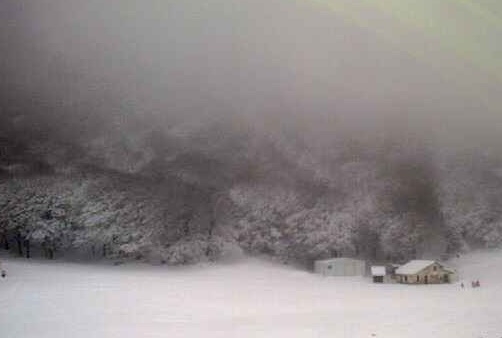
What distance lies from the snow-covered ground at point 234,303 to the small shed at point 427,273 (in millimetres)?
1058

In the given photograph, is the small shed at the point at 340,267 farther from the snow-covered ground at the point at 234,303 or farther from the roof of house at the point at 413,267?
the roof of house at the point at 413,267

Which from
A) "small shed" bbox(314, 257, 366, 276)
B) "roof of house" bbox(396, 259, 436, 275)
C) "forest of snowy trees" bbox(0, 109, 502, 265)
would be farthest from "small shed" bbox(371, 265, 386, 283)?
"forest of snowy trees" bbox(0, 109, 502, 265)

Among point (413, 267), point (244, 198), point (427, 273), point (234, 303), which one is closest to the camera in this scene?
point (234, 303)

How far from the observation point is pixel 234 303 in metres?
26.5

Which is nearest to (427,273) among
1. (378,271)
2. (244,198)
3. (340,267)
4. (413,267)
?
(413,267)

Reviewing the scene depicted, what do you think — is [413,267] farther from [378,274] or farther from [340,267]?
[340,267]

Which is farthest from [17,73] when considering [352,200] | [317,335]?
[317,335]

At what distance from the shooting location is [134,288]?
29000 millimetres

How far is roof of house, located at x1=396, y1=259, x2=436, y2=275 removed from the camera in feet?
106

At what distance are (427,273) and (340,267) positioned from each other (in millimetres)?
5037

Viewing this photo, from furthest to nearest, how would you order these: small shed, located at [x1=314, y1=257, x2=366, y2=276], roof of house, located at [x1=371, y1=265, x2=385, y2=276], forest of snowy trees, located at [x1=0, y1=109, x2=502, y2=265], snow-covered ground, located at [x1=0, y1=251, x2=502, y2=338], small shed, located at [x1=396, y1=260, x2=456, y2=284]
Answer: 1. forest of snowy trees, located at [x1=0, y1=109, x2=502, y2=265]
2. small shed, located at [x1=314, y1=257, x2=366, y2=276]
3. roof of house, located at [x1=371, y1=265, x2=385, y2=276]
4. small shed, located at [x1=396, y1=260, x2=456, y2=284]
5. snow-covered ground, located at [x1=0, y1=251, x2=502, y2=338]

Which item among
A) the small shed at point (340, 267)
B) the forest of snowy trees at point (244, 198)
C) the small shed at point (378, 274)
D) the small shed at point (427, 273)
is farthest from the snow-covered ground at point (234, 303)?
the forest of snowy trees at point (244, 198)

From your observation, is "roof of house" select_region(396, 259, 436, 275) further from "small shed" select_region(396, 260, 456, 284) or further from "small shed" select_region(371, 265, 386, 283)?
"small shed" select_region(371, 265, 386, 283)

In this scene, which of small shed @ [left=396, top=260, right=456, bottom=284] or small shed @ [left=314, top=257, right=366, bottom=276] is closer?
small shed @ [left=396, top=260, right=456, bottom=284]
